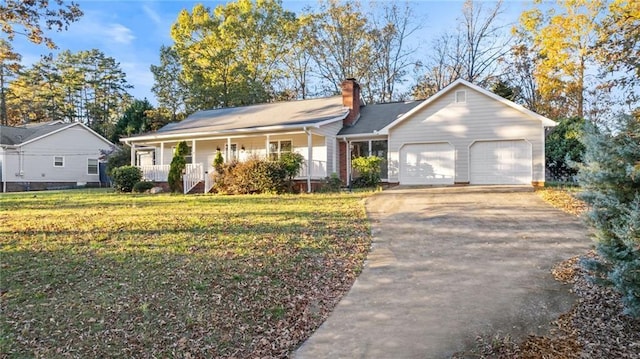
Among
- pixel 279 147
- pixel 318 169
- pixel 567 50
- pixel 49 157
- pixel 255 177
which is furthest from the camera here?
pixel 49 157

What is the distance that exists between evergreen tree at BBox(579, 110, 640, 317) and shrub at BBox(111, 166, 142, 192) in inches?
721

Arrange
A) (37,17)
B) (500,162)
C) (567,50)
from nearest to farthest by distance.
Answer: (37,17) < (500,162) < (567,50)

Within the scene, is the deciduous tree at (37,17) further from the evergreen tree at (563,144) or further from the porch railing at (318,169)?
the evergreen tree at (563,144)

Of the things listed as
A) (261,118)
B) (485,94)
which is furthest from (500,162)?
(261,118)

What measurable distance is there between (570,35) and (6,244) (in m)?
27.3

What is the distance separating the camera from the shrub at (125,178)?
1890 centimetres

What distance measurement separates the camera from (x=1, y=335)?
447 centimetres

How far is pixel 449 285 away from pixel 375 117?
16.0 meters

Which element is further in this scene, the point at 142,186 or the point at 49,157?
the point at 49,157

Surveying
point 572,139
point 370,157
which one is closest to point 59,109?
point 370,157

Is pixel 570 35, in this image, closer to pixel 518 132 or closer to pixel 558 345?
pixel 518 132

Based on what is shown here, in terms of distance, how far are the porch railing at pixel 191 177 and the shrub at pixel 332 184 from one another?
5499mm

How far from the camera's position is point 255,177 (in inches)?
640

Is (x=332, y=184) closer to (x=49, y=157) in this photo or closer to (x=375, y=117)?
(x=375, y=117)
